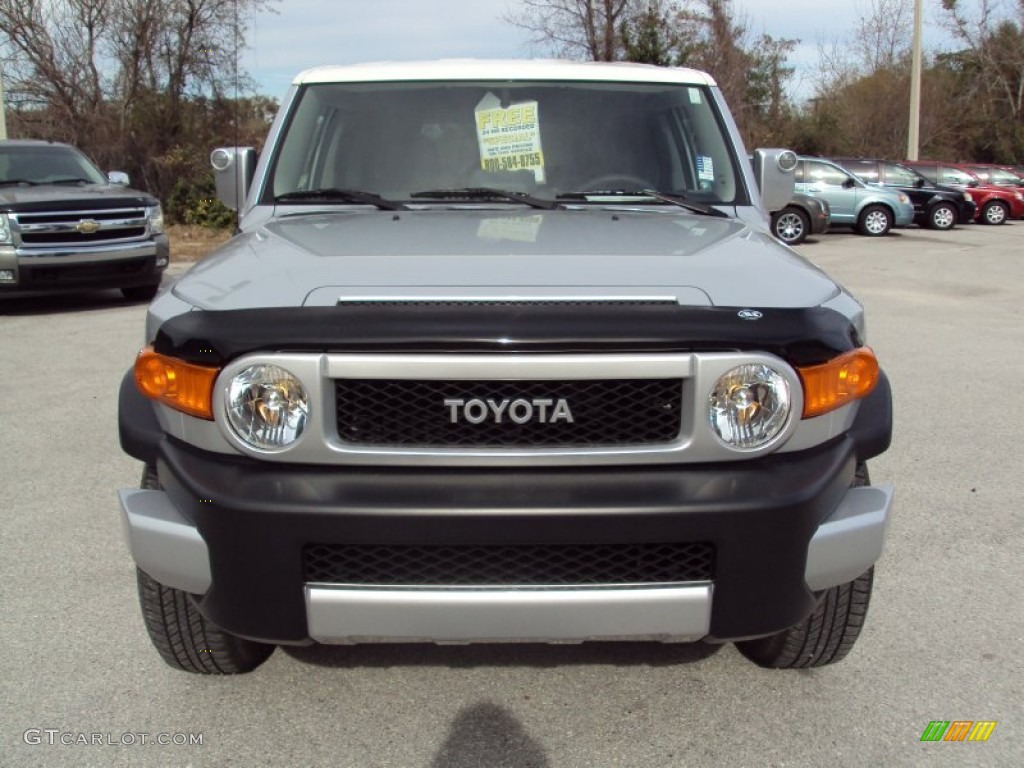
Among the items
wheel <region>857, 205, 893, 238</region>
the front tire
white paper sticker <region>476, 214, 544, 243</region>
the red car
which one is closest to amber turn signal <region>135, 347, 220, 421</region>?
white paper sticker <region>476, 214, 544, 243</region>

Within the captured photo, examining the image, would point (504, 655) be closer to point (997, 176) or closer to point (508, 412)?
point (508, 412)

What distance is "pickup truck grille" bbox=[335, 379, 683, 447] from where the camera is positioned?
2.26 metres

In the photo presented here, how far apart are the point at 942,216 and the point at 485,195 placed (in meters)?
22.4

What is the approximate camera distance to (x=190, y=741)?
265 centimetres

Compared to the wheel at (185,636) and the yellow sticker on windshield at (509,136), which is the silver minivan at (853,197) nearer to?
the yellow sticker on windshield at (509,136)

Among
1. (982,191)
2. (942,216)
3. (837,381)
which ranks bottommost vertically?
(942,216)

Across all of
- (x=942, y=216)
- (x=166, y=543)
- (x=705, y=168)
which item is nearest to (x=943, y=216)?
(x=942, y=216)

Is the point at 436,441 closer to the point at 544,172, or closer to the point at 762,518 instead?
the point at 762,518

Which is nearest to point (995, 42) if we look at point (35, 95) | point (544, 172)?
point (35, 95)

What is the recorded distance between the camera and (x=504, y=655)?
3.05 metres

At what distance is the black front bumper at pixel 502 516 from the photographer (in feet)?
7.17

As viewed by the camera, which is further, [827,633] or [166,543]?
[827,633]

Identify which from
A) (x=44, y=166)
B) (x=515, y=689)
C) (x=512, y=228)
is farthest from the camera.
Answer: (x=44, y=166)

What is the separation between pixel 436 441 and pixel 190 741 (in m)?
1.13
